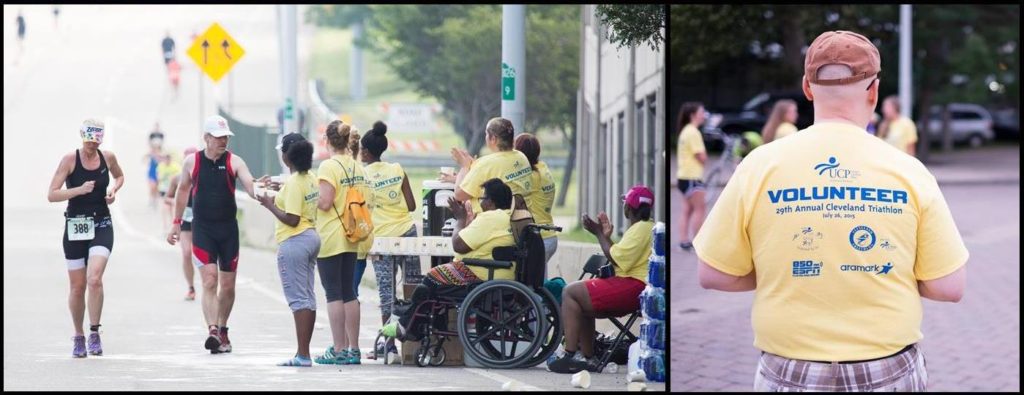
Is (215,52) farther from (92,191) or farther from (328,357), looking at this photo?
(328,357)

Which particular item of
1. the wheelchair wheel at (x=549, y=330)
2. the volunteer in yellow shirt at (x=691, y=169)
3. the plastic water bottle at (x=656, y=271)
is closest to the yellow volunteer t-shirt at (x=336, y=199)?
the wheelchair wheel at (x=549, y=330)

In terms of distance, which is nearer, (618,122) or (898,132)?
(618,122)

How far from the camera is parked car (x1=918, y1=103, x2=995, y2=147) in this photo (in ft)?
139

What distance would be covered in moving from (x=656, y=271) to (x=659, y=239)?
136 mm

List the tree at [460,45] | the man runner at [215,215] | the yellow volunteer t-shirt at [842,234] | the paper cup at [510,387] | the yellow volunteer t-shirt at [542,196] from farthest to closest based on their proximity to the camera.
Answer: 1. the tree at [460,45]
2. the yellow volunteer t-shirt at [542,196]
3. the man runner at [215,215]
4. the paper cup at [510,387]
5. the yellow volunteer t-shirt at [842,234]

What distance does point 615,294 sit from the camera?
6355 mm

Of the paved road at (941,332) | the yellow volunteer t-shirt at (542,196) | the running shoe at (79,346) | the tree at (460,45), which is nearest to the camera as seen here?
the running shoe at (79,346)

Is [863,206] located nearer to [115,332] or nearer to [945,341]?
[115,332]

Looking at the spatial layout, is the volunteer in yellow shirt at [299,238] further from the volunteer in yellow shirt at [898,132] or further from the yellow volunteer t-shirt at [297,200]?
the volunteer in yellow shirt at [898,132]

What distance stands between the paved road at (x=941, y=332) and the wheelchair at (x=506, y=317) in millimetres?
2727

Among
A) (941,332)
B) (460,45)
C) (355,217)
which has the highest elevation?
(460,45)

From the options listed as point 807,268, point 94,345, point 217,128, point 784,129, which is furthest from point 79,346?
point 784,129

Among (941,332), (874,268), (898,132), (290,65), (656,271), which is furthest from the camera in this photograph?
(898,132)

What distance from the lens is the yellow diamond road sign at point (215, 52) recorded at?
709cm
